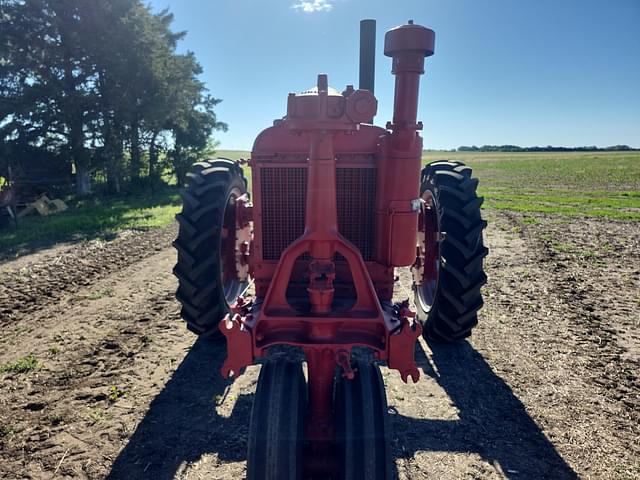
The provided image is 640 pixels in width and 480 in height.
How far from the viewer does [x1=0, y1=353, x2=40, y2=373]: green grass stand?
3.88 meters

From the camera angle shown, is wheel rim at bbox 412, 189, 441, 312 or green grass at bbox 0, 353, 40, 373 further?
wheel rim at bbox 412, 189, 441, 312

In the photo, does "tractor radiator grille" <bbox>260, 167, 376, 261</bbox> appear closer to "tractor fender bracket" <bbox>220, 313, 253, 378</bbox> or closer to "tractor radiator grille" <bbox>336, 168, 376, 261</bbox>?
"tractor radiator grille" <bbox>336, 168, 376, 261</bbox>

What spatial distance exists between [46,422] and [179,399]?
3.08ft

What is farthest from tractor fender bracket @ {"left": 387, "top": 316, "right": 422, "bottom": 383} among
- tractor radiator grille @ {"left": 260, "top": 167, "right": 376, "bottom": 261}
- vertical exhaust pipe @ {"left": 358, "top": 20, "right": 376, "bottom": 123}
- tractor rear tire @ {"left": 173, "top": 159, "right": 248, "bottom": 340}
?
vertical exhaust pipe @ {"left": 358, "top": 20, "right": 376, "bottom": 123}

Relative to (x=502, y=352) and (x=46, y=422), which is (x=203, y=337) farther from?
(x=502, y=352)

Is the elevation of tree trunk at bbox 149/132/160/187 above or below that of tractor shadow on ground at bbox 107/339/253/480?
above

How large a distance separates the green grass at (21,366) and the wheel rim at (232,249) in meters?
1.84

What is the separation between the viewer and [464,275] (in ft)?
12.1

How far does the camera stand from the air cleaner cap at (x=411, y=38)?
7.55 ft

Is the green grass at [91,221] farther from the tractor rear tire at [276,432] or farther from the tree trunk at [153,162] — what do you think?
the tractor rear tire at [276,432]

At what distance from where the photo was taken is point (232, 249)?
4.36m

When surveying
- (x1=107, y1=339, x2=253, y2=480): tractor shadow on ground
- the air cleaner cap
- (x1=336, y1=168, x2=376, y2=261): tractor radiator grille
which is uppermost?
the air cleaner cap

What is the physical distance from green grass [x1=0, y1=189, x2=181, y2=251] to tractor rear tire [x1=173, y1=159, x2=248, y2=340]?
6.65 metres

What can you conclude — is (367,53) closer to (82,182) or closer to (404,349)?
(404,349)
